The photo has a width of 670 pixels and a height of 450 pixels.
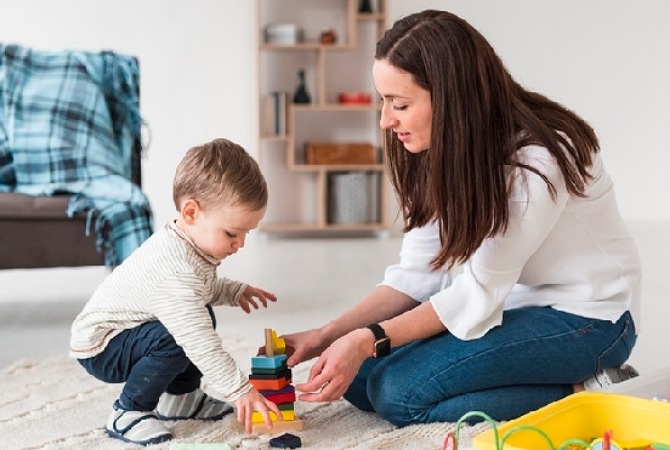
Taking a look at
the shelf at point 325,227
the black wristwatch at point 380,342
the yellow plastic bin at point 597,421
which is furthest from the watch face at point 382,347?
the shelf at point 325,227

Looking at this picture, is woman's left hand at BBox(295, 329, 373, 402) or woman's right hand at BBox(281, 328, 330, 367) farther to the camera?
woman's right hand at BBox(281, 328, 330, 367)

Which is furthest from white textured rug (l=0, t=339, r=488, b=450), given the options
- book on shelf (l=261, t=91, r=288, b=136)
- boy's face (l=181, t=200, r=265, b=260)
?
book on shelf (l=261, t=91, r=288, b=136)

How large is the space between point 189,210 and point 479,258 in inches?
20.3

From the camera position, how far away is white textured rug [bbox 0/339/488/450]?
5.98 feet

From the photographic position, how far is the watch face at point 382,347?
1.79 metres

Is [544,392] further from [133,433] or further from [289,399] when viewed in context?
[133,433]

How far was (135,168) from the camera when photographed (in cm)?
346

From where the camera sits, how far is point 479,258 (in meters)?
1.81

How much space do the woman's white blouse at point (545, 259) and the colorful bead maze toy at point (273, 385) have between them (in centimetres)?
30

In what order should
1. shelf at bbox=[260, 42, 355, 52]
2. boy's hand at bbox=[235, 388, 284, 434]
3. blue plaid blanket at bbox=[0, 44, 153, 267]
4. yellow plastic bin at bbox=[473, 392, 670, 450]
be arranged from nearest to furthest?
yellow plastic bin at bbox=[473, 392, 670, 450], boy's hand at bbox=[235, 388, 284, 434], blue plaid blanket at bbox=[0, 44, 153, 267], shelf at bbox=[260, 42, 355, 52]

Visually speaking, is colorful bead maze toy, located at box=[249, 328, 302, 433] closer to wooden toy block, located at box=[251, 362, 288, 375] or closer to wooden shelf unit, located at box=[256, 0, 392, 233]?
wooden toy block, located at box=[251, 362, 288, 375]

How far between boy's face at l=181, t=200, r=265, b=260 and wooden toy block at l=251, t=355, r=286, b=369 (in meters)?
0.20

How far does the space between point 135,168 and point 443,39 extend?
1.96m

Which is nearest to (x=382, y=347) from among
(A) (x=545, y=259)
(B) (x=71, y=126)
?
(A) (x=545, y=259)
